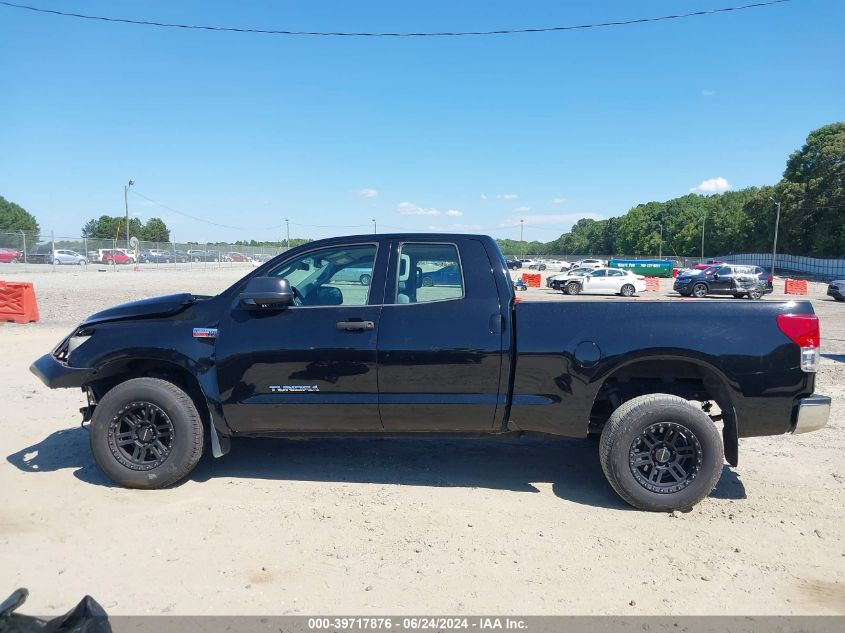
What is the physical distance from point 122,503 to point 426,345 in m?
2.39

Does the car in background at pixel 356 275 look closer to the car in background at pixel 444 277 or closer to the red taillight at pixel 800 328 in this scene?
the car in background at pixel 444 277

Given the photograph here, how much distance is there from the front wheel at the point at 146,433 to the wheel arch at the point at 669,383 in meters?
2.90

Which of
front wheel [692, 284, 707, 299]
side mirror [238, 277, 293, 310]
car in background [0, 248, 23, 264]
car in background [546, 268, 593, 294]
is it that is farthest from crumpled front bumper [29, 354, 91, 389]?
car in background [0, 248, 23, 264]

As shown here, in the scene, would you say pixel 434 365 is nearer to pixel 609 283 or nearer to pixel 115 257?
pixel 609 283

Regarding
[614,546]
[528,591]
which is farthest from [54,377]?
[614,546]

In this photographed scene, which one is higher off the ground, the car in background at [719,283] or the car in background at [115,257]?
the car in background at [115,257]

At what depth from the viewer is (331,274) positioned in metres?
4.43

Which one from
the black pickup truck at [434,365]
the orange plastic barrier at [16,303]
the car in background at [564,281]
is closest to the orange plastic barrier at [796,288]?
the car in background at [564,281]

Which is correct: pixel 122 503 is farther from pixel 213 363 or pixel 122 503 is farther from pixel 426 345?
pixel 426 345

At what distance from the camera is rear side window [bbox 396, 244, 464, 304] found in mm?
4266

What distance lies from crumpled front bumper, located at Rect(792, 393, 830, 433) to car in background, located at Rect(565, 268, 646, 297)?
28.2 m

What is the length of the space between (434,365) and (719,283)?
29.9 meters

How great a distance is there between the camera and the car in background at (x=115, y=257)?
45000 millimetres

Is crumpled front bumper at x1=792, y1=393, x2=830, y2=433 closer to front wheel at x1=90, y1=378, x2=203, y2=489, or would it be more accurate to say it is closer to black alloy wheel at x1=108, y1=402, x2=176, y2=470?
front wheel at x1=90, y1=378, x2=203, y2=489
